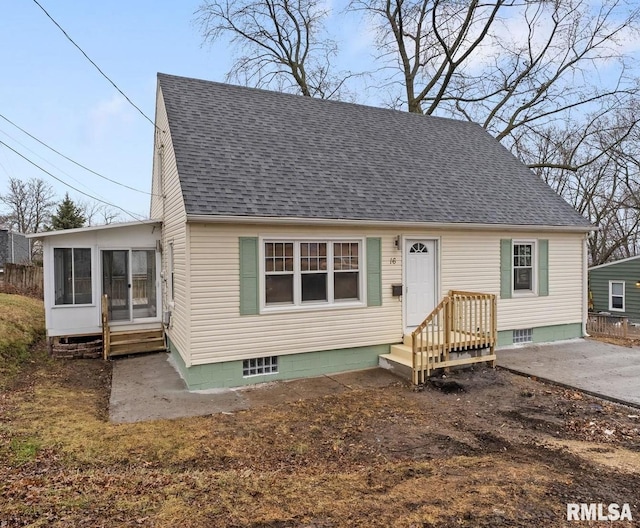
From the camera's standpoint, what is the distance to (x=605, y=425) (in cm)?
557

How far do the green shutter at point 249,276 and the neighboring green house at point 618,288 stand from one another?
20.0 metres

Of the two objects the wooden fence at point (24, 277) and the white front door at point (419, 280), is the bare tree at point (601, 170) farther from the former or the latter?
the wooden fence at point (24, 277)

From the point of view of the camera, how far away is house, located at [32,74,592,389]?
24.0ft

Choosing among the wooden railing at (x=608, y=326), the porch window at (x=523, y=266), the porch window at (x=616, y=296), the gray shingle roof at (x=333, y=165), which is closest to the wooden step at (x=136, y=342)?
the gray shingle roof at (x=333, y=165)

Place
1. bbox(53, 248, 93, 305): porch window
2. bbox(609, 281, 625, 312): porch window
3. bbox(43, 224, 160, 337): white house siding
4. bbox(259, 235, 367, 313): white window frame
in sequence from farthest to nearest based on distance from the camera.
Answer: bbox(609, 281, 625, 312): porch window, bbox(53, 248, 93, 305): porch window, bbox(43, 224, 160, 337): white house siding, bbox(259, 235, 367, 313): white window frame

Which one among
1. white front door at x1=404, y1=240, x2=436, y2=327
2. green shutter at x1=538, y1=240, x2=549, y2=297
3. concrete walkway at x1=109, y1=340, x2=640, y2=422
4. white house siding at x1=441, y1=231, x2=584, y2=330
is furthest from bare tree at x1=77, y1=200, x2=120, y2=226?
green shutter at x1=538, y1=240, x2=549, y2=297

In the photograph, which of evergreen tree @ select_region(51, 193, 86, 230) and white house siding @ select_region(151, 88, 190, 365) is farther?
evergreen tree @ select_region(51, 193, 86, 230)

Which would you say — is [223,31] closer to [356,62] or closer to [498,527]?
[356,62]

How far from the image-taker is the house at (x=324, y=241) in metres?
7.33

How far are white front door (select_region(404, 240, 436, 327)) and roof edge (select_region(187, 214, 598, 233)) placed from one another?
0.52 m

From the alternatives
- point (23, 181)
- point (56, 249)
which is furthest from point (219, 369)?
point (23, 181)

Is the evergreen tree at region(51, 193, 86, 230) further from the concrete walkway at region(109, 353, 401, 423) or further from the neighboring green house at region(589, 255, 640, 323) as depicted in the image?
the neighboring green house at region(589, 255, 640, 323)

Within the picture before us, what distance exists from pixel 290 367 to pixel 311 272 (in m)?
1.78

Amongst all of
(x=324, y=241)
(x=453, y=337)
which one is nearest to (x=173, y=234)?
(x=324, y=241)
